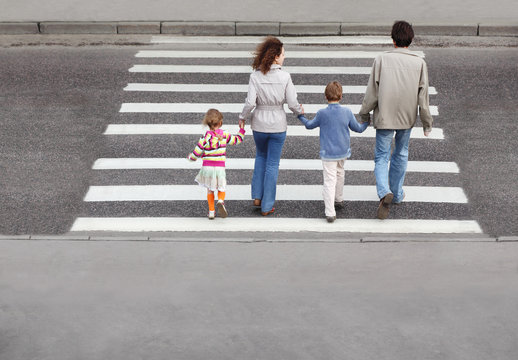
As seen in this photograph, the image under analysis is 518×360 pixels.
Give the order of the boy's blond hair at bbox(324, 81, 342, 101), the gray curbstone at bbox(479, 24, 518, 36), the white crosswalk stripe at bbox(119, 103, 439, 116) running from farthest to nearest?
the gray curbstone at bbox(479, 24, 518, 36) → the white crosswalk stripe at bbox(119, 103, 439, 116) → the boy's blond hair at bbox(324, 81, 342, 101)

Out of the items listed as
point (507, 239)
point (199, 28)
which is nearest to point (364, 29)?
point (199, 28)

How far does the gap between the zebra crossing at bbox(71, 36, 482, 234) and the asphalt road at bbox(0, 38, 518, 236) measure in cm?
3

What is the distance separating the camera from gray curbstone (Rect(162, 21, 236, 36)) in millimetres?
15656

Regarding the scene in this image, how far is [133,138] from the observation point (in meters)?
11.0

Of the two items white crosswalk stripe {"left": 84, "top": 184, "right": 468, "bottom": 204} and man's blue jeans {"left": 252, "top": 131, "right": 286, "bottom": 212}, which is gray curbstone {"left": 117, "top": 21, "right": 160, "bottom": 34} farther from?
man's blue jeans {"left": 252, "top": 131, "right": 286, "bottom": 212}

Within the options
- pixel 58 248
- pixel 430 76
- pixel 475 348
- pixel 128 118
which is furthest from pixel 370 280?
pixel 430 76

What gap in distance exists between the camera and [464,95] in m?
12.4

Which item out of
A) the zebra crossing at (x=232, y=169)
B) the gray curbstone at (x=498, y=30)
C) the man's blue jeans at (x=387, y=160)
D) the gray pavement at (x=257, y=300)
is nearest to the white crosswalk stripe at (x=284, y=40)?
the zebra crossing at (x=232, y=169)

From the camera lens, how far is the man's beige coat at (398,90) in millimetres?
8516

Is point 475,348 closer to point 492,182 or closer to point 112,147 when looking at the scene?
point 492,182

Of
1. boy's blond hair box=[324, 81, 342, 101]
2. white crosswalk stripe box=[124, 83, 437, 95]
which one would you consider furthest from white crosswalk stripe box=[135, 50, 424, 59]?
boy's blond hair box=[324, 81, 342, 101]

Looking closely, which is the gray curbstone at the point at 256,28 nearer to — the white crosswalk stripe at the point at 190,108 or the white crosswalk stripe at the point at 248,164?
the white crosswalk stripe at the point at 190,108

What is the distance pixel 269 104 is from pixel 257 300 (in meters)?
2.44

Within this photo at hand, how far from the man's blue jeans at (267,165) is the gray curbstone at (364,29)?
24.0 feet
